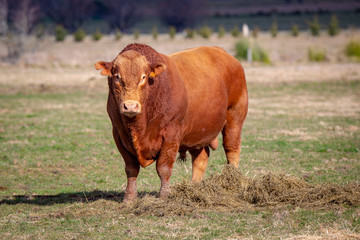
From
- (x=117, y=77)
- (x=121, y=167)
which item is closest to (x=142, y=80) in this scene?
(x=117, y=77)

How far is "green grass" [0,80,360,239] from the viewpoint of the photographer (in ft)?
17.3

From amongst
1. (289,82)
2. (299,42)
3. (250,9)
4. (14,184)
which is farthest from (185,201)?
(250,9)

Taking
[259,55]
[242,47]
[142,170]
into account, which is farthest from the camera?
[259,55]

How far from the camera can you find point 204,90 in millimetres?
6699

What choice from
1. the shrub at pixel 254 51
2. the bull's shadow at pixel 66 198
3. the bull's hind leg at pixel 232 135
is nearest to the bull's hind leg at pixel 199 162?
the bull's hind leg at pixel 232 135

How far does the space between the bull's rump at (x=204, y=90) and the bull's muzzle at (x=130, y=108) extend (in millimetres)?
1020

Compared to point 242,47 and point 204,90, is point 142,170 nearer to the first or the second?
point 204,90

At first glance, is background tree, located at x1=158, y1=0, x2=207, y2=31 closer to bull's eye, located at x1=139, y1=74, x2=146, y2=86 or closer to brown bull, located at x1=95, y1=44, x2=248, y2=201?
brown bull, located at x1=95, y1=44, x2=248, y2=201

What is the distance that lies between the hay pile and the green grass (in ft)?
0.52

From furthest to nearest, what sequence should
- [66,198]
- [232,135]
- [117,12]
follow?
1. [117,12]
2. [232,135]
3. [66,198]

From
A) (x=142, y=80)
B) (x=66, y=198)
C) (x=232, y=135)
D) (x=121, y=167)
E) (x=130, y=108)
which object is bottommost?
(x=121, y=167)

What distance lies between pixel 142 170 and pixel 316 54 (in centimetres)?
2357

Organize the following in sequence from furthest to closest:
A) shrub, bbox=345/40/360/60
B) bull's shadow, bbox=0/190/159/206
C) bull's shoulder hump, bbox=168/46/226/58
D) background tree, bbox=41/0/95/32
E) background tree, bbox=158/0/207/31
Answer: background tree, bbox=41/0/95/32, background tree, bbox=158/0/207/31, shrub, bbox=345/40/360/60, bull's shoulder hump, bbox=168/46/226/58, bull's shadow, bbox=0/190/159/206

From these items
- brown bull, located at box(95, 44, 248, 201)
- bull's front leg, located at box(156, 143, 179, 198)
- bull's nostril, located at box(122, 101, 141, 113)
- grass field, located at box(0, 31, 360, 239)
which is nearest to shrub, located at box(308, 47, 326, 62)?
grass field, located at box(0, 31, 360, 239)
